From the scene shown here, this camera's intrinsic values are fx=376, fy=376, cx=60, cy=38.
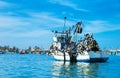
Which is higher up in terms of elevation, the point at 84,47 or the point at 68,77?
the point at 84,47

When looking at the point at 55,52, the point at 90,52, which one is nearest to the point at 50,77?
the point at 90,52

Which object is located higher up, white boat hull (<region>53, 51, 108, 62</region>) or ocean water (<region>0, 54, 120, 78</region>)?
white boat hull (<region>53, 51, 108, 62</region>)

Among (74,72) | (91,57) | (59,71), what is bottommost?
(74,72)

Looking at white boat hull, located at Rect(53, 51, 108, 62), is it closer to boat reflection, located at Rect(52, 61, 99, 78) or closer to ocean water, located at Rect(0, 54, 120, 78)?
ocean water, located at Rect(0, 54, 120, 78)

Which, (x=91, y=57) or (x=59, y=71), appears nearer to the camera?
(x=59, y=71)

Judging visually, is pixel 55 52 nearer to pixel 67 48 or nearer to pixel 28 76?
pixel 67 48

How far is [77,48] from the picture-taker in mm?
122750

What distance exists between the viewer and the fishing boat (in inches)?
4626

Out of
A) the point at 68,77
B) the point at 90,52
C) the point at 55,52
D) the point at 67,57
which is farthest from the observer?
the point at 55,52

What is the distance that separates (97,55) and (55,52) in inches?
772

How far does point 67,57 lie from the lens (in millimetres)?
124250

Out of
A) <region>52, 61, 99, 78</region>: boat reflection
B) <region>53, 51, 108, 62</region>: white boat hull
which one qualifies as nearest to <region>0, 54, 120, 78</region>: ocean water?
<region>52, 61, 99, 78</region>: boat reflection

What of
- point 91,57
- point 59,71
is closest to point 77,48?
point 91,57

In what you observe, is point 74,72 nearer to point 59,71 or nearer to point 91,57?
point 59,71
